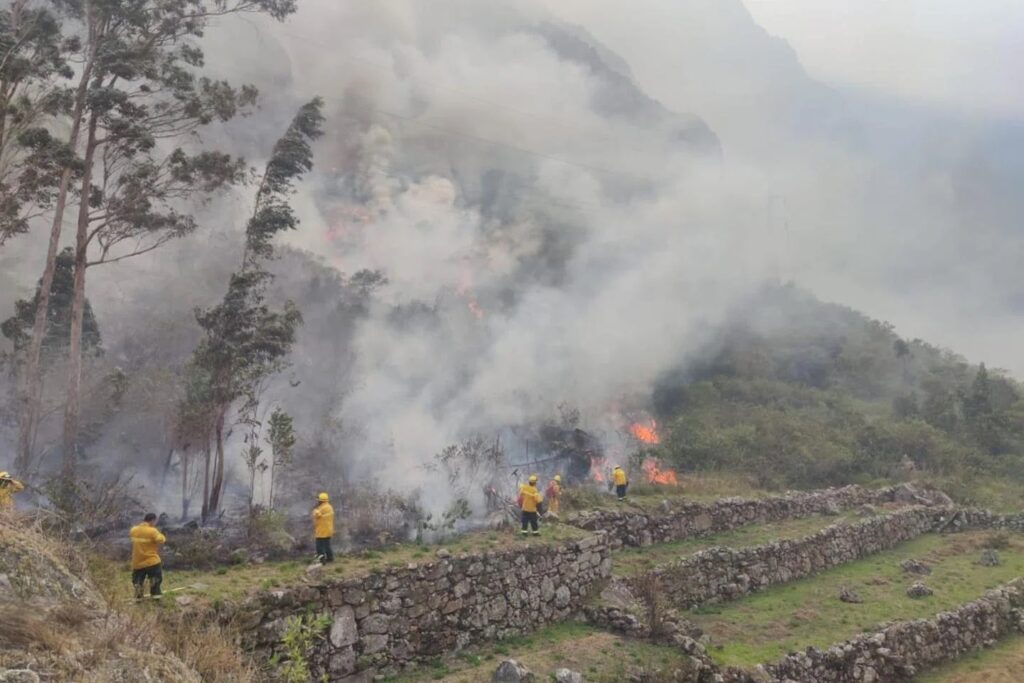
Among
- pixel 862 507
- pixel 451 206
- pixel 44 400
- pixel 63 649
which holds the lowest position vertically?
pixel 862 507

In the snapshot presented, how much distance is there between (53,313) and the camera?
19.8 meters

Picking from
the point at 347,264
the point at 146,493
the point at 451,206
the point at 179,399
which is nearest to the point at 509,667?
the point at 146,493

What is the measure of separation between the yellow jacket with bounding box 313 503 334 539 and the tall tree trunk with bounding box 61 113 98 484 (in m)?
10.2

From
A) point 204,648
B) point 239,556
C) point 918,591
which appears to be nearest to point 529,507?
point 239,556

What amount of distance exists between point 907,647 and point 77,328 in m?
23.4

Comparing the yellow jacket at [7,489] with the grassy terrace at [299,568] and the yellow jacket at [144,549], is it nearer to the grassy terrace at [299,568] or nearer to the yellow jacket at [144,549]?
the grassy terrace at [299,568]

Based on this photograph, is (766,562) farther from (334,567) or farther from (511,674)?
(334,567)

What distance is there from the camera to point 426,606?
36.5 feet

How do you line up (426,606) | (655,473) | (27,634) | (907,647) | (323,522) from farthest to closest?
(655,473) < (907,647) < (323,522) < (426,606) < (27,634)

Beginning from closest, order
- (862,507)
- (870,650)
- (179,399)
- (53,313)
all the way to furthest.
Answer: (870,650), (53,313), (179,399), (862,507)

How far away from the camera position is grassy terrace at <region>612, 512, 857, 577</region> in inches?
Answer: 682

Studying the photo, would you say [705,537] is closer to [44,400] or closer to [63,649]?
[63,649]

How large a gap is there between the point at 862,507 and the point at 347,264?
25.5 metres

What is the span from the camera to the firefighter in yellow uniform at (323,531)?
11.1 metres
